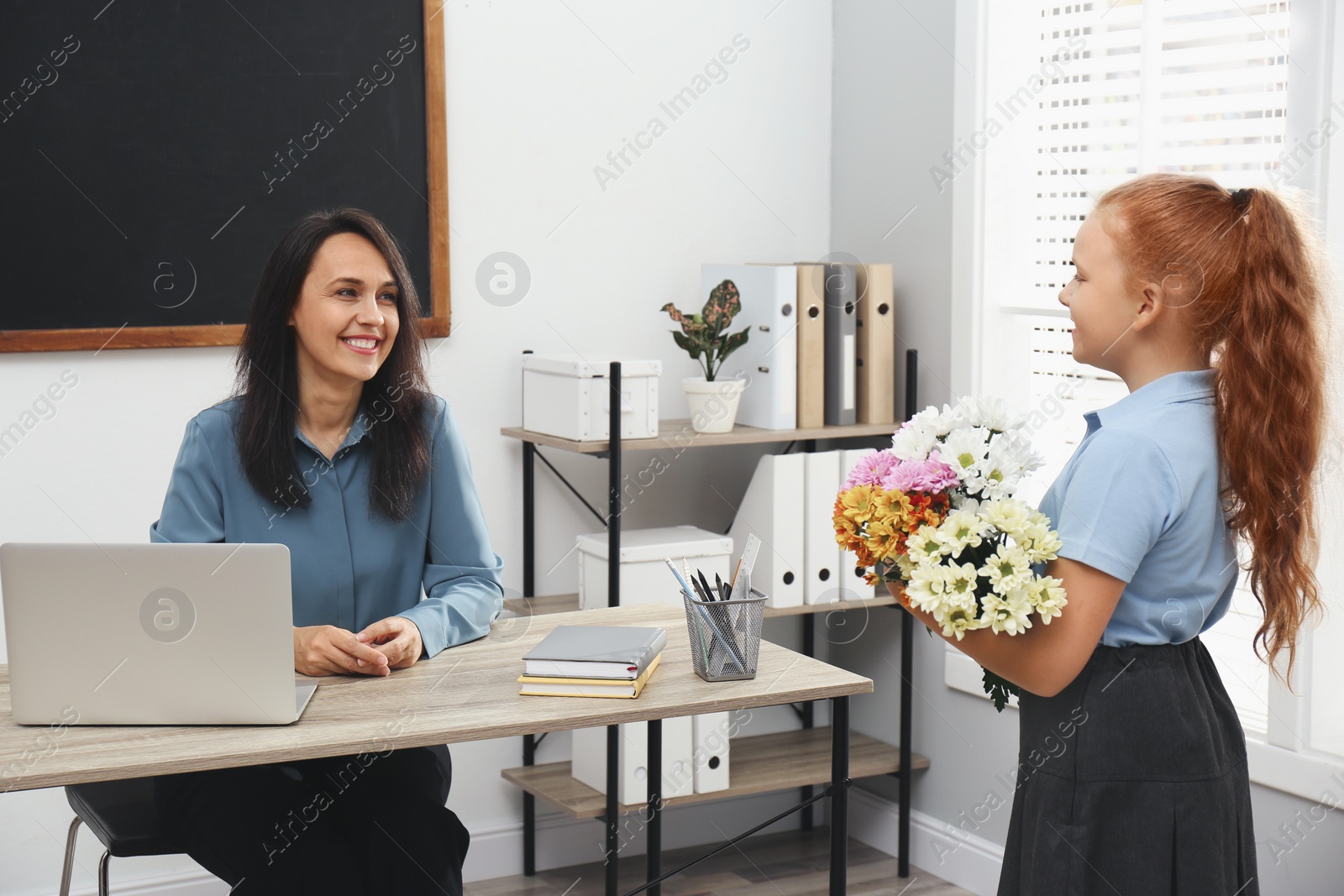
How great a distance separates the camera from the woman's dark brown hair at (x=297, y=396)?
2.11 meters

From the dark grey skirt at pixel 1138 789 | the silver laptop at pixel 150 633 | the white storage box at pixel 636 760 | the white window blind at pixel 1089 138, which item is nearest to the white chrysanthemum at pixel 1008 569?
the dark grey skirt at pixel 1138 789

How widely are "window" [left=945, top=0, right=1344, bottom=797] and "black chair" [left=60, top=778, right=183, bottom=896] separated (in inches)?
78.0

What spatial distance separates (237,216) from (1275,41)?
7.34ft

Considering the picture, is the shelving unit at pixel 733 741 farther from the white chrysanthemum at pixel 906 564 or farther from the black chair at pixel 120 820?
the white chrysanthemum at pixel 906 564

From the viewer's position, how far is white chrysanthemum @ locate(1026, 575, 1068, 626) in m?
1.44

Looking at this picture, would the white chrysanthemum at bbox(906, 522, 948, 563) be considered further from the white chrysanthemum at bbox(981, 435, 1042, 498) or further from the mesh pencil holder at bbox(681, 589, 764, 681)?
the mesh pencil holder at bbox(681, 589, 764, 681)

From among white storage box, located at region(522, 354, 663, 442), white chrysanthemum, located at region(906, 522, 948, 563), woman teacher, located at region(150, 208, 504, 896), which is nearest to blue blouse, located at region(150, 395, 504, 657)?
woman teacher, located at region(150, 208, 504, 896)

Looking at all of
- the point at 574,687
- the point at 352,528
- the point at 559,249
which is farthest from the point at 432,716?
the point at 559,249

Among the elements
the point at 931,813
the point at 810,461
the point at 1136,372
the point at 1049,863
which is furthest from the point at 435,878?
the point at 931,813

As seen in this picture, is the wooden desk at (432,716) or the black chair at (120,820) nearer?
the wooden desk at (432,716)

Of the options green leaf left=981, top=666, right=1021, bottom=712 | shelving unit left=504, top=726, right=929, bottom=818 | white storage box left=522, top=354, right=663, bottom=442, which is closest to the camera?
green leaf left=981, top=666, right=1021, bottom=712

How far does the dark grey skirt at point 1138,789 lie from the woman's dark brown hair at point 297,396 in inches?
45.6

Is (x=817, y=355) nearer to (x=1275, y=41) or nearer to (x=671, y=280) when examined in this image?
(x=671, y=280)

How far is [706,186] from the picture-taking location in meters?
3.50
